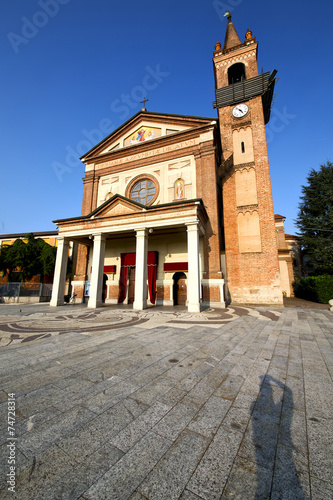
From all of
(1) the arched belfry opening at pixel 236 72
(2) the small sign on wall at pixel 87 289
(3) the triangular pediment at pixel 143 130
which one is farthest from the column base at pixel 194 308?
(1) the arched belfry opening at pixel 236 72

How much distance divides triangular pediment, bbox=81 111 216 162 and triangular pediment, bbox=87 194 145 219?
8253 millimetres

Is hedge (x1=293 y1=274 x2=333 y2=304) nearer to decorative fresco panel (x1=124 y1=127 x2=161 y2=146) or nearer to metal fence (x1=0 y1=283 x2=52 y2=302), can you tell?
decorative fresco panel (x1=124 y1=127 x2=161 y2=146)

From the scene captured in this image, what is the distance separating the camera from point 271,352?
4551 mm

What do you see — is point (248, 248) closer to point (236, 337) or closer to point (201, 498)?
point (236, 337)

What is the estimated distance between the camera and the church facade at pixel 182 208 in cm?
1408

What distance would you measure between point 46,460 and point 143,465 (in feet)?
2.65

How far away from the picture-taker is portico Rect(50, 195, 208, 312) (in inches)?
467

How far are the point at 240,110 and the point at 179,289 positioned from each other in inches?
714

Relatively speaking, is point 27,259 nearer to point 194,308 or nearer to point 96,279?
point 96,279

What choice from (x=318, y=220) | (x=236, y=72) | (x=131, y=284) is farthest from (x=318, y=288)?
(x=236, y=72)

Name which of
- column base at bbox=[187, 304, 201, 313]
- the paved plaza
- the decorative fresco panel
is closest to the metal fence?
column base at bbox=[187, 304, 201, 313]

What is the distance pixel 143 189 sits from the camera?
18734mm

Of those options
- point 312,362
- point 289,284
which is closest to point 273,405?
point 312,362

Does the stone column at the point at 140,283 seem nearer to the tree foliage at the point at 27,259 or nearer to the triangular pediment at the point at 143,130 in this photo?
the triangular pediment at the point at 143,130
